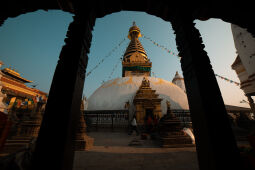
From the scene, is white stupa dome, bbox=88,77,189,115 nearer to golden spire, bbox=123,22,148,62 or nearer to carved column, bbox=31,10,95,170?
golden spire, bbox=123,22,148,62

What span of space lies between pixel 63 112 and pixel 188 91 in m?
1.66

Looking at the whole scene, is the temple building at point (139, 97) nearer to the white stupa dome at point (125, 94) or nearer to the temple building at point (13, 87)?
the white stupa dome at point (125, 94)

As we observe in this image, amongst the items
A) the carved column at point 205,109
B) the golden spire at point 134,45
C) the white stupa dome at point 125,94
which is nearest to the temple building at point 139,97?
the white stupa dome at point 125,94

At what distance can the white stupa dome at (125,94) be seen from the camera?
1422 centimetres

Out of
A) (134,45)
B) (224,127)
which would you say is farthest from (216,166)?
(134,45)

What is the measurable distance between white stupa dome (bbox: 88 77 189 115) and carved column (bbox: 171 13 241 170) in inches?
489

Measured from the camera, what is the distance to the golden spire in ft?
79.7

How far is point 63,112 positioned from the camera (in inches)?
47.9

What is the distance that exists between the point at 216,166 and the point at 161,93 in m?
14.6

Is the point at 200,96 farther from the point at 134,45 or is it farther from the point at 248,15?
the point at 134,45

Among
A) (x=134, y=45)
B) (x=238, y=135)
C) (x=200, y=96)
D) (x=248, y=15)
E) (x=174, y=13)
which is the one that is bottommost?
(x=238, y=135)

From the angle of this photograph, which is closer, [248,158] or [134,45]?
[248,158]

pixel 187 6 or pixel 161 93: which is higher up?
pixel 161 93

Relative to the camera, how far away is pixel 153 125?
8.17m
